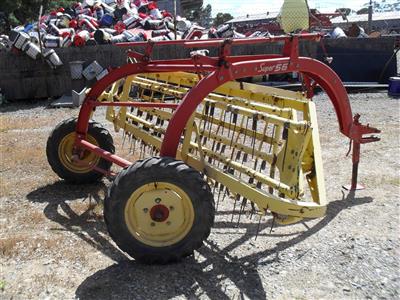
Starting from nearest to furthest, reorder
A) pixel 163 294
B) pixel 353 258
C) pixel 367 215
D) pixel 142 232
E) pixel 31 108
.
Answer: pixel 163 294
pixel 142 232
pixel 353 258
pixel 367 215
pixel 31 108

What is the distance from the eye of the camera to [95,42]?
1274 centimetres

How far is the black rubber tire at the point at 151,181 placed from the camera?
10.9 feet

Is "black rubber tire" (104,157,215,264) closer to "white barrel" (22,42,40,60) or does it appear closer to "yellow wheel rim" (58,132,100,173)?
"yellow wheel rim" (58,132,100,173)

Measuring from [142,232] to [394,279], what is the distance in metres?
1.76

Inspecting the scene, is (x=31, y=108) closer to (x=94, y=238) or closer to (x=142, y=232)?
(x=94, y=238)

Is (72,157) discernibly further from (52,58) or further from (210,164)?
(52,58)

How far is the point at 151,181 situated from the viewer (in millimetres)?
3328

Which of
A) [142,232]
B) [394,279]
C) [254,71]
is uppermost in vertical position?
[254,71]

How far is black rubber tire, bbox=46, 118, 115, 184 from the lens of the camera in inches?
206

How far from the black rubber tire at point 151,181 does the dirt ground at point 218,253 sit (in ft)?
0.54

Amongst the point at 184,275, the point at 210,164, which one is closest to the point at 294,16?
the point at 210,164

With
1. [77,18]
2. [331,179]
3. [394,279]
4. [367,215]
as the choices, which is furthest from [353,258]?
[77,18]

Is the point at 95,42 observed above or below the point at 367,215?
above

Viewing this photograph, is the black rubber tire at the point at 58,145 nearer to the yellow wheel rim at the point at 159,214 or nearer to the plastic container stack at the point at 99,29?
the yellow wheel rim at the point at 159,214
